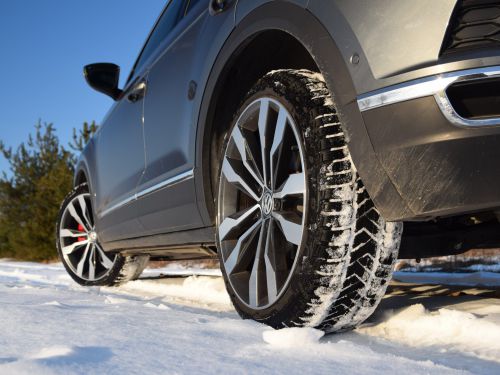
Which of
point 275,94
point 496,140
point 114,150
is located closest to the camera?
point 496,140

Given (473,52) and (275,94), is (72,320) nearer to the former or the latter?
(275,94)

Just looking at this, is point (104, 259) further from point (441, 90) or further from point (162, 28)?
point (441, 90)

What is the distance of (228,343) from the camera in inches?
52.2

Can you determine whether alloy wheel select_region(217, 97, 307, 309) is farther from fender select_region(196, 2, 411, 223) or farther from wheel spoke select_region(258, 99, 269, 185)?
fender select_region(196, 2, 411, 223)

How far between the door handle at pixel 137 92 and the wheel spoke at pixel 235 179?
1118 millimetres

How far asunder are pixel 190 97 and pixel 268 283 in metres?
0.99

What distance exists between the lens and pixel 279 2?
5.80 ft

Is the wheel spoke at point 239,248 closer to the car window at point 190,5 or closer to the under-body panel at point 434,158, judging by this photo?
the under-body panel at point 434,158

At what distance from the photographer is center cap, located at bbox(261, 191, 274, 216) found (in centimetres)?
191

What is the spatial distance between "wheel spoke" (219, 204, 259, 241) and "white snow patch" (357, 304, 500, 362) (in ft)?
1.96

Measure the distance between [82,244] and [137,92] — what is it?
2.02 metres

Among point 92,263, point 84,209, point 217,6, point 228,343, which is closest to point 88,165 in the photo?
point 84,209

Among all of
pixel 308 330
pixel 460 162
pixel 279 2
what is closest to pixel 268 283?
pixel 308 330

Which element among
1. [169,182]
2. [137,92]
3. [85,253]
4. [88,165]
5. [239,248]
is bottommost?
[85,253]
